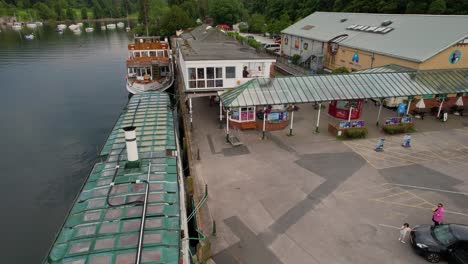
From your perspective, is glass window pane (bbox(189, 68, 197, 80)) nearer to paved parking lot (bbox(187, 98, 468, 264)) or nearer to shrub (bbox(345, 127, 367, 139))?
paved parking lot (bbox(187, 98, 468, 264))

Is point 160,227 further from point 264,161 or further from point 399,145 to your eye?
point 399,145

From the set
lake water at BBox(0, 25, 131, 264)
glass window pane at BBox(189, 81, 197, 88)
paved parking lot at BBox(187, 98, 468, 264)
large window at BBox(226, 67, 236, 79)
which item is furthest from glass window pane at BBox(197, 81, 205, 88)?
lake water at BBox(0, 25, 131, 264)

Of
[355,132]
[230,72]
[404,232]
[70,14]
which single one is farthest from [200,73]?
[70,14]

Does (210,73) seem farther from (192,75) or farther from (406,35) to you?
(406,35)

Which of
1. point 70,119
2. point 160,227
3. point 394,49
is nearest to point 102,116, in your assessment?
point 70,119

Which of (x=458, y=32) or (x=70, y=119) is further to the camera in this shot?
(x=70, y=119)

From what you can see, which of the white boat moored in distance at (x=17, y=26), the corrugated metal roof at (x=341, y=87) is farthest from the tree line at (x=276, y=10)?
the white boat moored in distance at (x=17, y=26)
